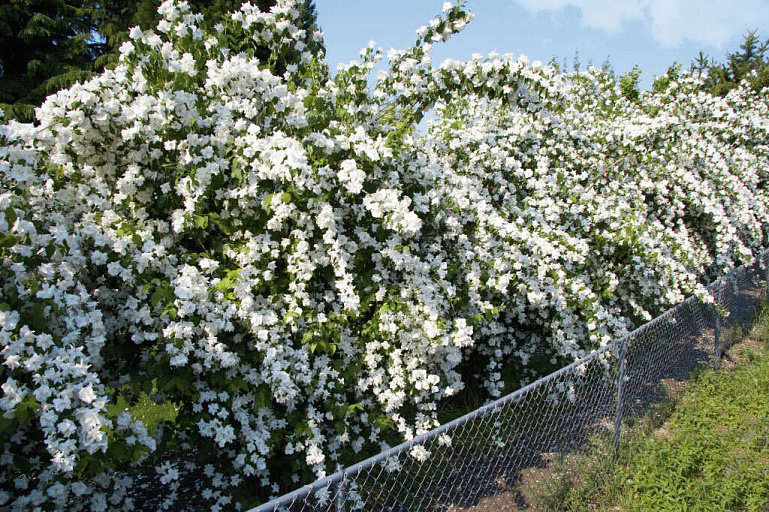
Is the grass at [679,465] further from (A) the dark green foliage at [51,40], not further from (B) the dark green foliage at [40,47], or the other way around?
(B) the dark green foliage at [40,47]

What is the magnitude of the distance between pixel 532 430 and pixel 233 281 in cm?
307

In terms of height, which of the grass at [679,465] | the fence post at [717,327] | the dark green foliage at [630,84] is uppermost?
the dark green foliage at [630,84]

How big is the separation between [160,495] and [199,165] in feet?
8.35

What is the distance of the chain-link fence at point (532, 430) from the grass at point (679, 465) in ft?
0.52

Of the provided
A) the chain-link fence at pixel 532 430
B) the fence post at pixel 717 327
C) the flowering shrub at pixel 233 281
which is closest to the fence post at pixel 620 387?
the chain-link fence at pixel 532 430

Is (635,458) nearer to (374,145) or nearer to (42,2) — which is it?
(374,145)

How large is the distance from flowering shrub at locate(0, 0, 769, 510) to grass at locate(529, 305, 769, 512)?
39.4 inches

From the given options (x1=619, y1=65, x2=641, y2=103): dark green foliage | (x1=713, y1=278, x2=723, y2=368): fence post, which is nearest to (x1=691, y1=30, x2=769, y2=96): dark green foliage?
(x1=619, y1=65, x2=641, y2=103): dark green foliage

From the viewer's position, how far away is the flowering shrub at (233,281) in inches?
103

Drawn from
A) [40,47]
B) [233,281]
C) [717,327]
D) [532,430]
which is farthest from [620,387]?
[40,47]

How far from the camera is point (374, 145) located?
379 centimetres

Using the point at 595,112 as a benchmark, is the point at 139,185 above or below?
below

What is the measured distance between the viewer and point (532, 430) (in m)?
4.82

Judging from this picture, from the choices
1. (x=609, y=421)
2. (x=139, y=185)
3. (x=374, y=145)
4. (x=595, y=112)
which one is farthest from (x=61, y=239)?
(x=595, y=112)
